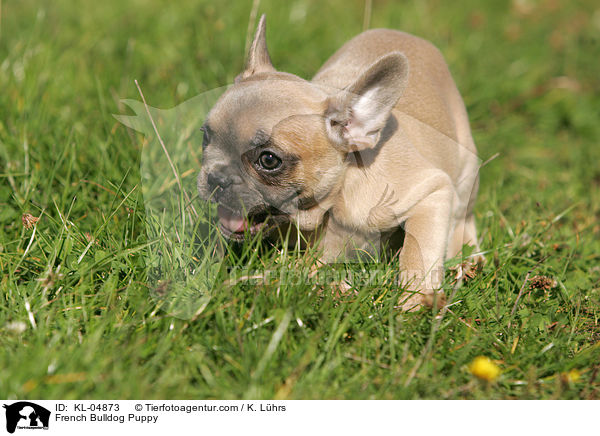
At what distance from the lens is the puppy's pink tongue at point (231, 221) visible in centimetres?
305

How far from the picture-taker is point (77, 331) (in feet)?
8.41

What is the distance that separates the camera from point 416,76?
12.3ft

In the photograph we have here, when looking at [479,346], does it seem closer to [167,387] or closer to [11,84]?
[167,387]

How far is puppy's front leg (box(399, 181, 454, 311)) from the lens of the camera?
3035 mm

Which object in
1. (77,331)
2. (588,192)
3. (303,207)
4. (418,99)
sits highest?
(418,99)

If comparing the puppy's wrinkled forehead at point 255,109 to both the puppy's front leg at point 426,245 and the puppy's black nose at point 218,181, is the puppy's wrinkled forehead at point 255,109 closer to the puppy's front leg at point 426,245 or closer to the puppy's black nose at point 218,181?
the puppy's black nose at point 218,181

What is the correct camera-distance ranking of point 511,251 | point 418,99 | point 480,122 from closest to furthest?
1. point 511,251
2. point 418,99
3. point 480,122

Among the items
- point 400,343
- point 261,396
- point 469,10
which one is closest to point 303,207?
point 400,343

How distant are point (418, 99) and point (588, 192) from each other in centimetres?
183

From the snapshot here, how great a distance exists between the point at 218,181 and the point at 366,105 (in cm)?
80

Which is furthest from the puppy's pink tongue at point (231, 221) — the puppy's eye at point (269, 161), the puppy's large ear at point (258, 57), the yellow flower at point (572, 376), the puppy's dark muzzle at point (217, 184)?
the yellow flower at point (572, 376)

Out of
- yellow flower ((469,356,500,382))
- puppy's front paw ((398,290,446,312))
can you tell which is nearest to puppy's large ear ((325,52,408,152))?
puppy's front paw ((398,290,446,312))

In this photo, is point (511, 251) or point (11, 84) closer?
point (511, 251)
